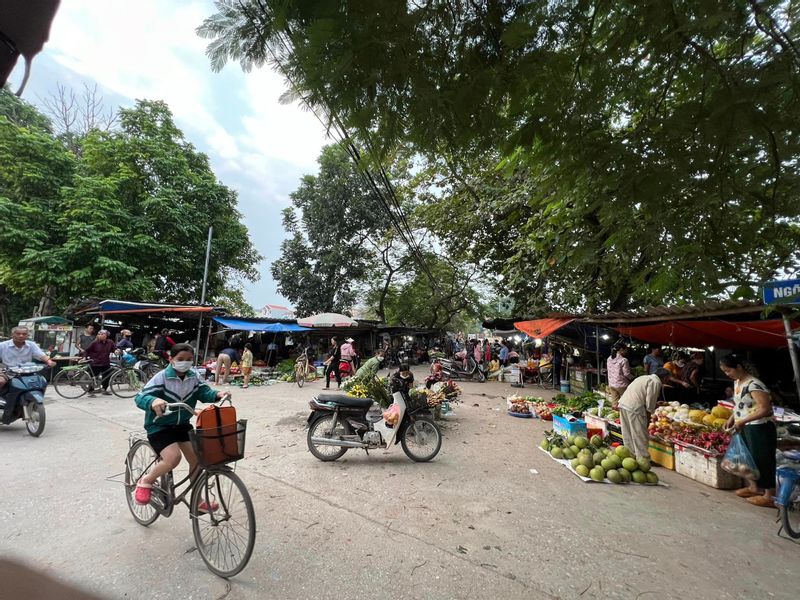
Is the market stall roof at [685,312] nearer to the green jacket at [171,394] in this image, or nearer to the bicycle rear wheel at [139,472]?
the green jacket at [171,394]

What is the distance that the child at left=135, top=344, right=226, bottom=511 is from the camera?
9.78ft

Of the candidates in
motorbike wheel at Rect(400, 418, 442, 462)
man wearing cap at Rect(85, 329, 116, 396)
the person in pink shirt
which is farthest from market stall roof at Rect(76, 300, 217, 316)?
the person in pink shirt

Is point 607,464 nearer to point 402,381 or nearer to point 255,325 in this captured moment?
point 402,381

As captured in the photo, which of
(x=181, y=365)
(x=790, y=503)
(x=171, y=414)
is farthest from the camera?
(x=790, y=503)

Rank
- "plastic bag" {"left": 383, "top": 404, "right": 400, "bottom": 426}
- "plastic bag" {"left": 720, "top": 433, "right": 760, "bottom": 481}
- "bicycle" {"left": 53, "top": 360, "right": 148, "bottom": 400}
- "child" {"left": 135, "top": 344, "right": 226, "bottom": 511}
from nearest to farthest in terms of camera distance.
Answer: "child" {"left": 135, "top": 344, "right": 226, "bottom": 511} → "plastic bag" {"left": 720, "top": 433, "right": 760, "bottom": 481} → "plastic bag" {"left": 383, "top": 404, "right": 400, "bottom": 426} → "bicycle" {"left": 53, "top": 360, "right": 148, "bottom": 400}

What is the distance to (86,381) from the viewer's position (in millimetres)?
9078

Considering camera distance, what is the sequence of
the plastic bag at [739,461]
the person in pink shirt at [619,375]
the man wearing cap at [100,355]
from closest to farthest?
the plastic bag at [739,461] → the person in pink shirt at [619,375] → the man wearing cap at [100,355]

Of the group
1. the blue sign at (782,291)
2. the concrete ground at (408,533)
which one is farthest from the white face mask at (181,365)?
the blue sign at (782,291)

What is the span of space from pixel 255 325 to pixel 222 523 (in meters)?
14.0

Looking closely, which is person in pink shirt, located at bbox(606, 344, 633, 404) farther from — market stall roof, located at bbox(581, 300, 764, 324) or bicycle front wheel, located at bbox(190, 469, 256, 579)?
bicycle front wheel, located at bbox(190, 469, 256, 579)

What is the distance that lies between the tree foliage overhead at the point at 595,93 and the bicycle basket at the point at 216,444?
2.23 meters

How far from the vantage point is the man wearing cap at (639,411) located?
17.9ft

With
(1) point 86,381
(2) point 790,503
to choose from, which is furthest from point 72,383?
(2) point 790,503

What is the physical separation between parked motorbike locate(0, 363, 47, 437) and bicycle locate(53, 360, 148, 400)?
3.57 meters
